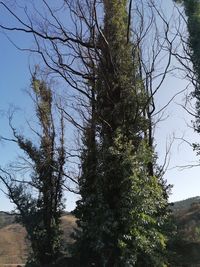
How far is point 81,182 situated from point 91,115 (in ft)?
10.6

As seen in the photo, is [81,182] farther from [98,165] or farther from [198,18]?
[198,18]

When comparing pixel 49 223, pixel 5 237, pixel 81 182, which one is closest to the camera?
pixel 81 182

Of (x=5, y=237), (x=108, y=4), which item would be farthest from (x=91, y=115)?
(x=5, y=237)

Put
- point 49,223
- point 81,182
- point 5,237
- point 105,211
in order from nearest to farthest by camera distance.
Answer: point 105,211
point 81,182
point 49,223
point 5,237

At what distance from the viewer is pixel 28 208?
2655 centimetres

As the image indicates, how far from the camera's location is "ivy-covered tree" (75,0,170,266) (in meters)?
17.7

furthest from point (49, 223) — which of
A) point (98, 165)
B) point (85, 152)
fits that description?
point (98, 165)

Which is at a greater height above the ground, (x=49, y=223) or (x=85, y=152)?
(x=85, y=152)

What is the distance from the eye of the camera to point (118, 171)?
18.3 m

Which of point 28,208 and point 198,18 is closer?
point 198,18

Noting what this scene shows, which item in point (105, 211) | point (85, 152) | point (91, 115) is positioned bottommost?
point (105, 211)

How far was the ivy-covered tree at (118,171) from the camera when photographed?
17.7 meters

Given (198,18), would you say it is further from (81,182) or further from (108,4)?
(81,182)

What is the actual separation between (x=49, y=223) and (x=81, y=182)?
648cm
